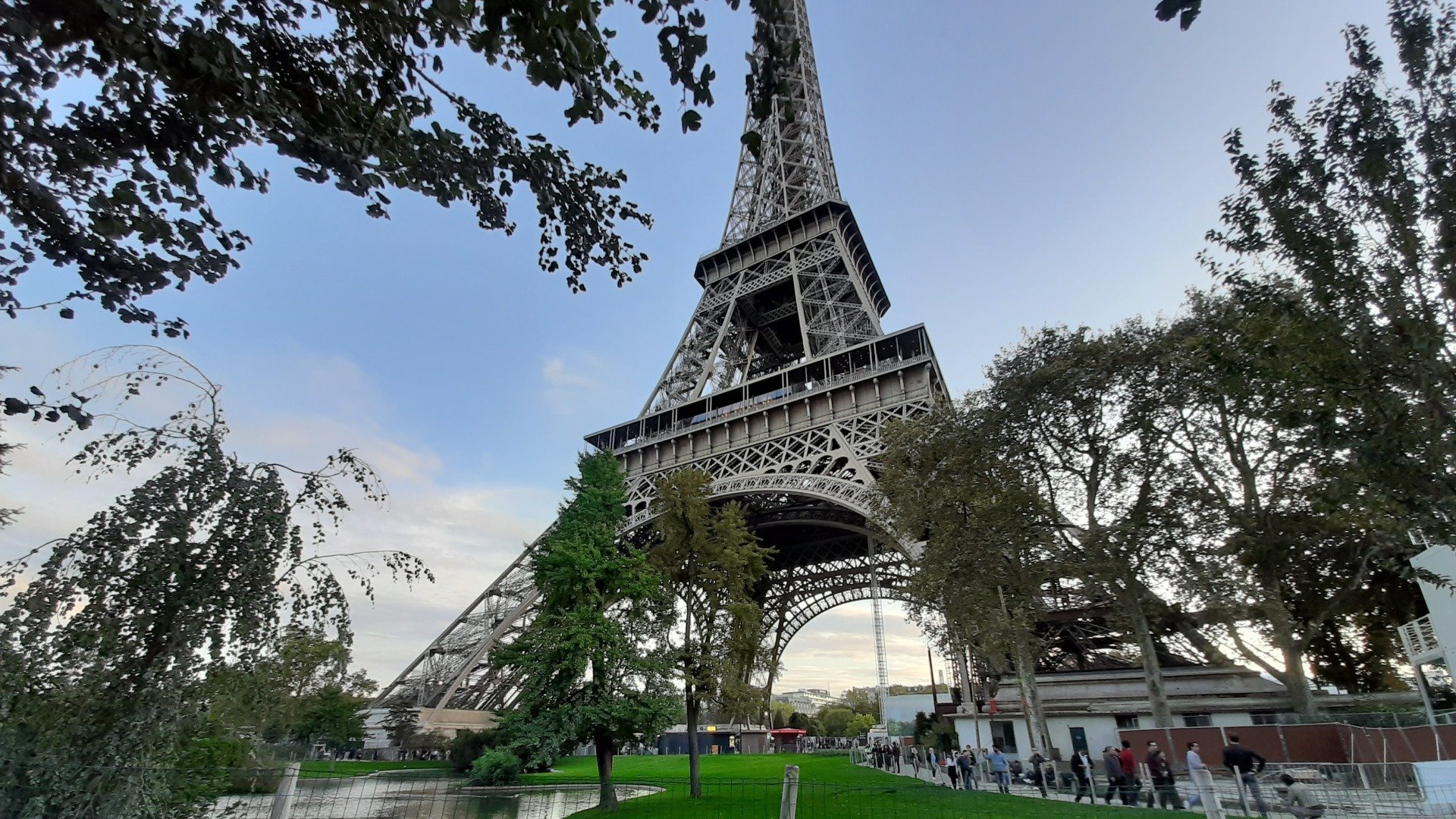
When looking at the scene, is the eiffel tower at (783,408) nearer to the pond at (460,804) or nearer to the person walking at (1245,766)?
the pond at (460,804)

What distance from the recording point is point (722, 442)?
108 ft

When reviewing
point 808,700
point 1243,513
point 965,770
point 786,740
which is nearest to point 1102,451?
point 1243,513

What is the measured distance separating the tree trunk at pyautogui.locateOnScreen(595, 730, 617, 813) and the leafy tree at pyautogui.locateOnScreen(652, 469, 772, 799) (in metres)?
1.91

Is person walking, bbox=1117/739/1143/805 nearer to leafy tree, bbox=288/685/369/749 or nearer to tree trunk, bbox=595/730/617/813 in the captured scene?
tree trunk, bbox=595/730/617/813

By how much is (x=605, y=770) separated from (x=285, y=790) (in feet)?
32.1

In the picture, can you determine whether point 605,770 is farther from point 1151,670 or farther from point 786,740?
point 786,740

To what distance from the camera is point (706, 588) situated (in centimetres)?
1758

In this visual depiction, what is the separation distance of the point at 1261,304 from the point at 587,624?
13.8 meters

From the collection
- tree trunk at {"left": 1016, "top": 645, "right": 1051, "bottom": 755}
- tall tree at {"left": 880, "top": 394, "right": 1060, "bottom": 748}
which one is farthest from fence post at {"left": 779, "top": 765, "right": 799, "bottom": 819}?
tree trunk at {"left": 1016, "top": 645, "right": 1051, "bottom": 755}

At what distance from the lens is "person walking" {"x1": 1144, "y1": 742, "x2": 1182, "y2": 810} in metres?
12.6

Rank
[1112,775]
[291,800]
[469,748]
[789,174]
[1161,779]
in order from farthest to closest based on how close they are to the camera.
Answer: [789,174]
[469,748]
[1112,775]
[1161,779]
[291,800]

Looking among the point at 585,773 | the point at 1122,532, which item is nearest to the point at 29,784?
the point at 1122,532

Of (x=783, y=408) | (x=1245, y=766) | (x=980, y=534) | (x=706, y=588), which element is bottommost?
(x=1245, y=766)

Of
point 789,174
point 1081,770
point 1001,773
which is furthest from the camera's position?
point 789,174
